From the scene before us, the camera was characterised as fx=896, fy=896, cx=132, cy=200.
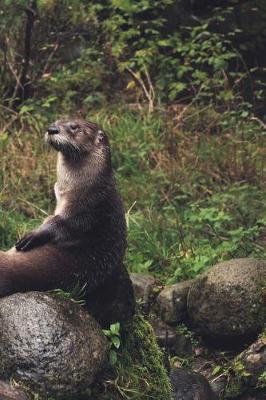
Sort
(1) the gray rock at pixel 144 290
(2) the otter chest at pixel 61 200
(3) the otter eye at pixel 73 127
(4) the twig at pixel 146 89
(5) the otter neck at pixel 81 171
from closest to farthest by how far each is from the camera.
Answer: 1. (2) the otter chest at pixel 61 200
2. (5) the otter neck at pixel 81 171
3. (3) the otter eye at pixel 73 127
4. (1) the gray rock at pixel 144 290
5. (4) the twig at pixel 146 89

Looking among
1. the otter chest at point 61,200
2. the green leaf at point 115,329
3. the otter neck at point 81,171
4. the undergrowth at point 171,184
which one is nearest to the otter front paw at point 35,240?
the otter chest at point 61,200

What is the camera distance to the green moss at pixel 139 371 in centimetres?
512

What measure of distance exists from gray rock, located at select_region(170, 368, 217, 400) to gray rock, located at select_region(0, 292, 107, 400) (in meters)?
1.18

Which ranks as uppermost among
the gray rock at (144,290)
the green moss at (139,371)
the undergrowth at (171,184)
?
the green moss at (139,371)

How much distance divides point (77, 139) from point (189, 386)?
181 centimetres

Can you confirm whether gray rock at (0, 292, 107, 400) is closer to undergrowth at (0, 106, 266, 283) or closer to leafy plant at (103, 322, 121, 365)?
A: leafy plant at (103, 322, 121, 365)

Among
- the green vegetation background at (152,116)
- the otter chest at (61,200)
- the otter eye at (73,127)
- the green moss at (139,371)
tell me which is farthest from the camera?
the green vegetation background at (152,116)

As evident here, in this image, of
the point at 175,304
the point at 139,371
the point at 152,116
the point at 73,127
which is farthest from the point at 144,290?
the point at 152,116

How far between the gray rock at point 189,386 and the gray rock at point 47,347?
1.18m

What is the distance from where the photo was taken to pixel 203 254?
7.41 metres

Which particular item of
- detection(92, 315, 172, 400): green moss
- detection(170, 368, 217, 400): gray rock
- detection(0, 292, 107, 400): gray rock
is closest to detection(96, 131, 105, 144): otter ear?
detection(92, 315, 172, 400): green moss

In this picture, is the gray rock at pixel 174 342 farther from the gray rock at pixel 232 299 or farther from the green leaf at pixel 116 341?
the green leaf at pixel 116 341

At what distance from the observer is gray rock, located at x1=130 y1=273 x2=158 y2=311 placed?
273 inches

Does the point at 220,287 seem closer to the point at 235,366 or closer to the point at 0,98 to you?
the point at 235,366
